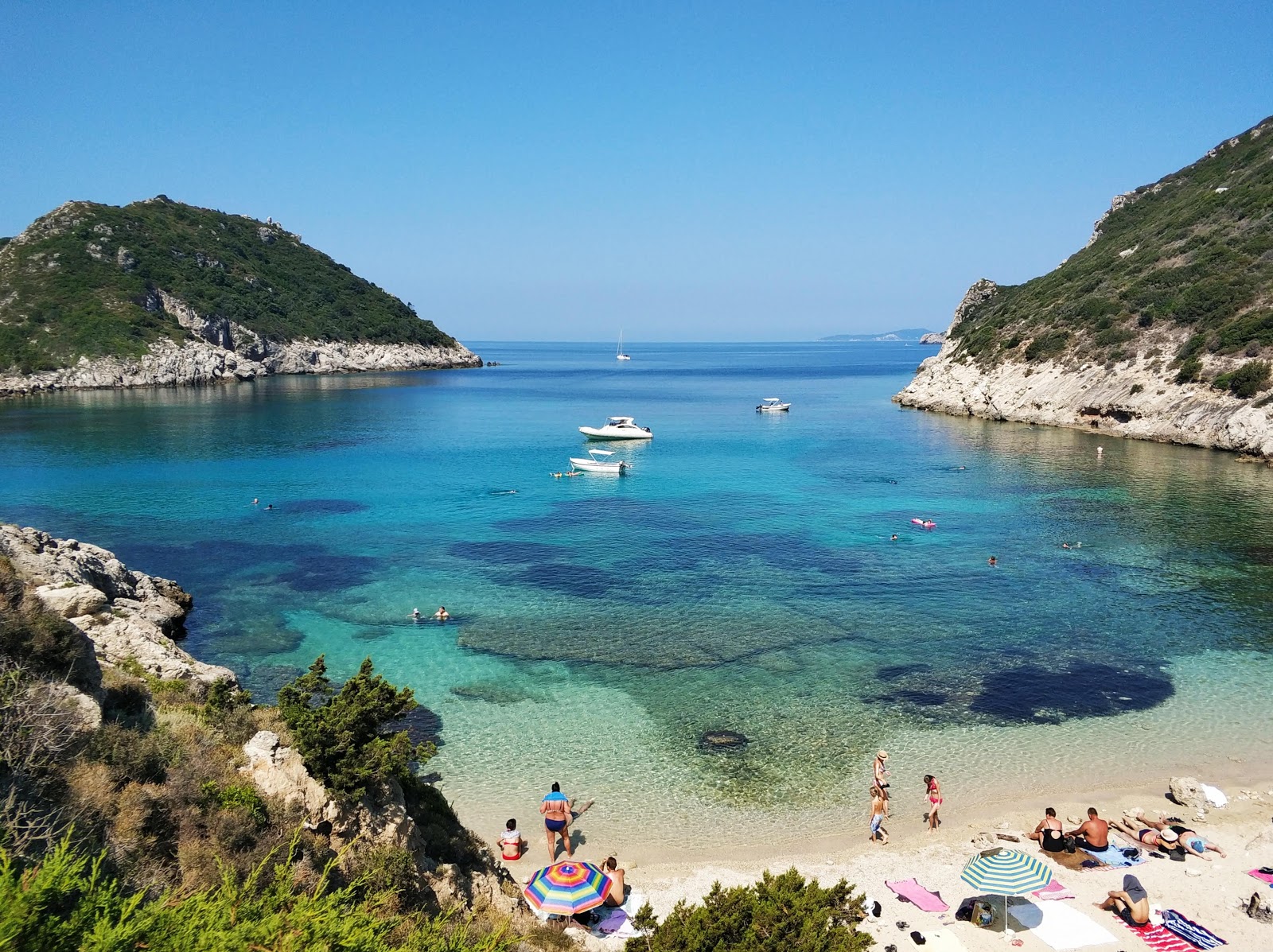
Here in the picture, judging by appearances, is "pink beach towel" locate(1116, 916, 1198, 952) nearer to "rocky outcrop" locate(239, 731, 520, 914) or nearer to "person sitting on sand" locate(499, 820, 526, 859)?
"rocky outcrop" locate(239, 731, 520, 914)

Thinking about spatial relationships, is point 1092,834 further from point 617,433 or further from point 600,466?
point 617,433

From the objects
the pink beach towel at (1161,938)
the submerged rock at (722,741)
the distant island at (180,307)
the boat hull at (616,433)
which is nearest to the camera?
the pink beach towel at (1161,938)

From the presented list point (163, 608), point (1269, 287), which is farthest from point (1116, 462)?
point (163, 608)

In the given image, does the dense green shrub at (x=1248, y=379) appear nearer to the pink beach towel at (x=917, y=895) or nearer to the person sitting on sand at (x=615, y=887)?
the pink beach towel at (x=917, y=895)

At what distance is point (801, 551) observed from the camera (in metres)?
33.8

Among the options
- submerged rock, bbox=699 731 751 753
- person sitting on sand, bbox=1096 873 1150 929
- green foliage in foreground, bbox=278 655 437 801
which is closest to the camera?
green foliage in foreground, bbox=278 655 437 801

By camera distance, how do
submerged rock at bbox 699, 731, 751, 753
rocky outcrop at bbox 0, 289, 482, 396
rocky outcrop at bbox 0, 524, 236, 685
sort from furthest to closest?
rocky outcrop at bbox 0, 289, 482, 396, submerged rock at bbox 699, 731, 751, 753, rocky outcrop at bbox 0, 524, 236, 685

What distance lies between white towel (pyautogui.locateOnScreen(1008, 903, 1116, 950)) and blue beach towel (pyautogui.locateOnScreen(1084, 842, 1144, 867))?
1.78m

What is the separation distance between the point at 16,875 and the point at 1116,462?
6012 cm

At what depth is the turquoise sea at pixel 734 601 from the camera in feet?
57.8

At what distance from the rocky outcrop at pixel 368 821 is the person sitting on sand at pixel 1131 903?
31.1ft

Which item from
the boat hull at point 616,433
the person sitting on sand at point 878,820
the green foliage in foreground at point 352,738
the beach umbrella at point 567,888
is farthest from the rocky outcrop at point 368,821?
the boat hull at point 616,433

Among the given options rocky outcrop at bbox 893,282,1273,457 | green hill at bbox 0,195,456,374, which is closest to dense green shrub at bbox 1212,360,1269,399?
rocky outcrop at bbox 893,282,1273,457

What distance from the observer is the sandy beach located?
1220 cm
